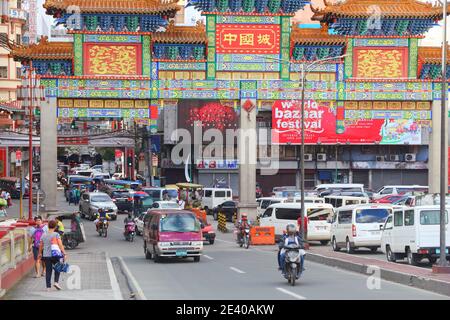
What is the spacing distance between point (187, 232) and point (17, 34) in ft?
242

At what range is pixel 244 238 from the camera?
4075cm

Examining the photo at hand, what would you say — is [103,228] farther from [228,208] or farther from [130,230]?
[228,208]

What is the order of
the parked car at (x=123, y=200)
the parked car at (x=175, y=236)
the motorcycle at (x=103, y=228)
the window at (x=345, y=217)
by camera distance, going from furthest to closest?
the parked car at (x=123, y=200)
the motorcycle at (x=103, y=228)
the window at (x=345, y=217)
the parked car at (x=175, y=236)

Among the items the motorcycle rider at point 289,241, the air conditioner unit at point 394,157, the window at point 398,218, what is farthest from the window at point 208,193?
the motorcycle rider at point 289,241

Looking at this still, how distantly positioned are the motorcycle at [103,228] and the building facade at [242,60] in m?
5.40

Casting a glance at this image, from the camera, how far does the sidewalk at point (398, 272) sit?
21406mm

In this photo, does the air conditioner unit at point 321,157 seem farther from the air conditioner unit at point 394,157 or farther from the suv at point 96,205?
the suv at point 96,205

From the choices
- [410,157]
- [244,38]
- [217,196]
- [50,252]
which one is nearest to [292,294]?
[50,252]


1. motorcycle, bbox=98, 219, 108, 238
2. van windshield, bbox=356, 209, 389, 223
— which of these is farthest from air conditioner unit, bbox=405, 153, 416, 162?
van windshield, bbox=356, 209, 389, 223

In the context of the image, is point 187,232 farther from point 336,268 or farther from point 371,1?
point 371,1

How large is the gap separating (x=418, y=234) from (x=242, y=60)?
17093 mm

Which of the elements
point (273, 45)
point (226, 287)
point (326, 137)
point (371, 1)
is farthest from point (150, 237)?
point (326, 137)

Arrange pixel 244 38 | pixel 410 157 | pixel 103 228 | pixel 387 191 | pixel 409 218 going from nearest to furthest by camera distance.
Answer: pixel 409 218
pixel 244 38
pixel 103 228
pixel 387 191
pixel 410 157

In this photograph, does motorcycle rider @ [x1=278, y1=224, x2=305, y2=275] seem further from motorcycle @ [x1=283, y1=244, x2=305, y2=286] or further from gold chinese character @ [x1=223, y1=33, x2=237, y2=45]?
gold chinese character @ [x1=223, y1=33, x2=237, y2=45]
